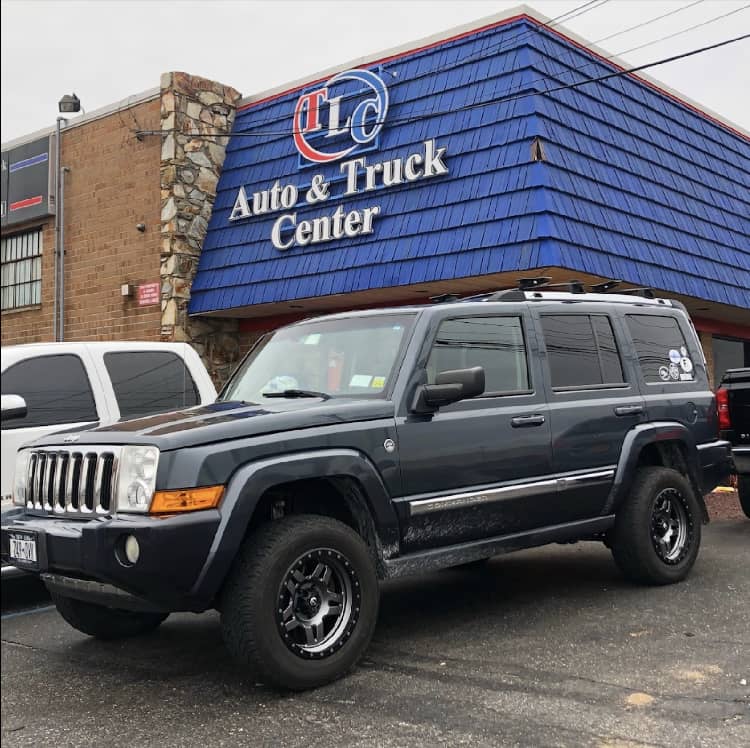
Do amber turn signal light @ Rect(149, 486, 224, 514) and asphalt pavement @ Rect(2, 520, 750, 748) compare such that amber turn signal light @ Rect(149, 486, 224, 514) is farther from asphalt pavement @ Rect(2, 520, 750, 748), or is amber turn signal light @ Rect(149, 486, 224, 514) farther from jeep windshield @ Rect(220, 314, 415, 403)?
jeep windshield @ Rect(220, 314, 415, 403)

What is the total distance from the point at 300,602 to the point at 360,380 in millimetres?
1347

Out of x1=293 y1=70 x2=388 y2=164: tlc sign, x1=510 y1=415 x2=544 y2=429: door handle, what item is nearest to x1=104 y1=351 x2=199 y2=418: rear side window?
x1=510 y1=415 x2=544 y2=429: door handle

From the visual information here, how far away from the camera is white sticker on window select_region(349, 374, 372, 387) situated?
16.8 ft

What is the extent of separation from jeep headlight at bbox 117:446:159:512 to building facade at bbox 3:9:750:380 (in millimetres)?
7599

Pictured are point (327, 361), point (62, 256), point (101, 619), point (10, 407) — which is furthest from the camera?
point (62, 256)

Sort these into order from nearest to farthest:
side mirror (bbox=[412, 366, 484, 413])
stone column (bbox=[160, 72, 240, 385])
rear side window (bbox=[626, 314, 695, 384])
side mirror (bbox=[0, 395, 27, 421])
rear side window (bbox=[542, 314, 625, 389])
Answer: side mirror (bbox=[0, 395, 27, 421]) < side mirror (bbox=[412, 366, 484, 413]) < rear side window (bbox=[542, 314, 625, 389]) < rear side window (bbox=[626, 314, 695, 384]) < stone column (bbox=[160, 72, 240, 385])

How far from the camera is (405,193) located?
12.8 m

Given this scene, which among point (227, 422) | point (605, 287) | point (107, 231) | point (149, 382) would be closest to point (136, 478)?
point (227, 422)

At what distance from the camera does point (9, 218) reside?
1770cm

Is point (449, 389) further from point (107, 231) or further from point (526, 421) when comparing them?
point (107, 231)

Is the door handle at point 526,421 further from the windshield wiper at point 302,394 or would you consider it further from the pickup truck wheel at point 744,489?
the pickup truck wheel at point 744,489

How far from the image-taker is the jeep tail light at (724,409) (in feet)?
27.6

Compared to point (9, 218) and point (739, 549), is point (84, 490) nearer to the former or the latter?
point (739, 549)

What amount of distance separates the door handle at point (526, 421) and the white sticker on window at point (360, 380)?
2.99 feet
